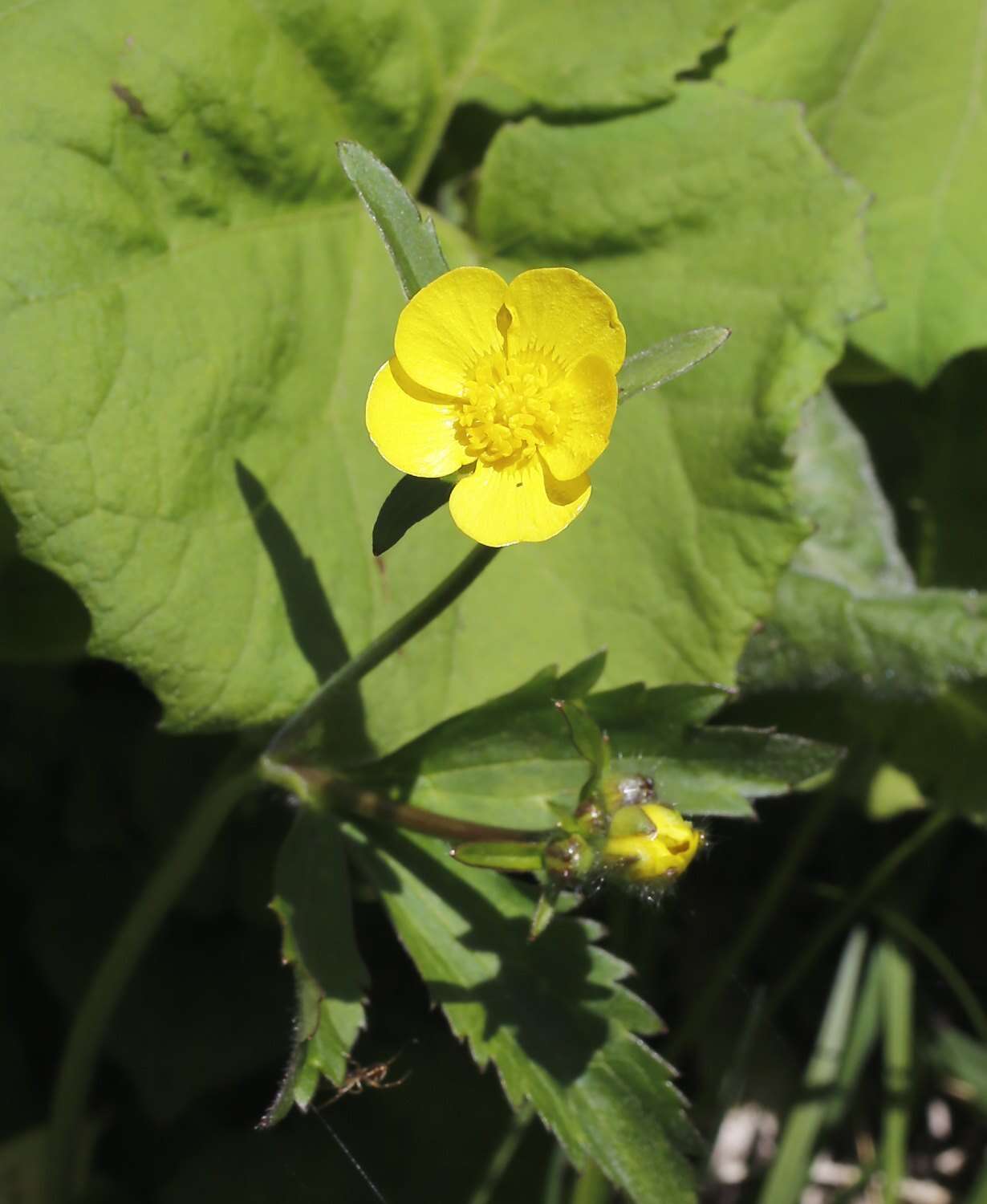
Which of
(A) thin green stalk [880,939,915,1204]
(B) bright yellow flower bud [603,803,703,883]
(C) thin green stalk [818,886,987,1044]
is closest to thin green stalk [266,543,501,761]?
(B) bright yellow flower bud [603,803,703,883]

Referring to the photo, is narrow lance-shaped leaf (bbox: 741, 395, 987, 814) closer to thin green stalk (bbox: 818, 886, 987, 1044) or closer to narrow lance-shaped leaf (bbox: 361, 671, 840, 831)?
thin green stalk (bbox: 818, 886, 987, 1044)

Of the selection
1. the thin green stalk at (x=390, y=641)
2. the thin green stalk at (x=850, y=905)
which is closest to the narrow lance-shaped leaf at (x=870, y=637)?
the thin green stalk at (x=850, y=905)

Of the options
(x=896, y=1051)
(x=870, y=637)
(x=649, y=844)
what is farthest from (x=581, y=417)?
(x=896, y=1051)

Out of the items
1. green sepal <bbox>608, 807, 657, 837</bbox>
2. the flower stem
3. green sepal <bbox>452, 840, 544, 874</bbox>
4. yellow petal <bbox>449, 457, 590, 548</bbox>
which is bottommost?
the flower stem

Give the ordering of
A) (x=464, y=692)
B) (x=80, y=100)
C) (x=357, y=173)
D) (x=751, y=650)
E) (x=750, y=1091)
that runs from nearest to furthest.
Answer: (x=357, y=173), (x=80, y=100), (x=464, y=692), (x=751, y=650), (x=750, y=1091)

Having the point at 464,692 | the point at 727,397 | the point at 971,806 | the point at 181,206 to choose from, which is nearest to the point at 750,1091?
the point at 971,806

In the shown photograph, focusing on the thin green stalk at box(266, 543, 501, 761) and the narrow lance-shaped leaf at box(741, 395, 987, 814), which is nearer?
the thin green stalk at box(266, 543, 501, 761)

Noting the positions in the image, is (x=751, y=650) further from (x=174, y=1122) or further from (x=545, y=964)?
(x=174, y=1122)
